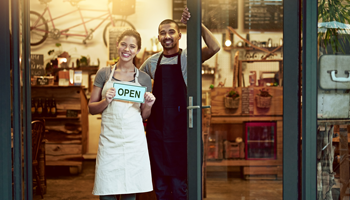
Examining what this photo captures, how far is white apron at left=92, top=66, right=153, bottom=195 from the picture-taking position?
2.29 metres

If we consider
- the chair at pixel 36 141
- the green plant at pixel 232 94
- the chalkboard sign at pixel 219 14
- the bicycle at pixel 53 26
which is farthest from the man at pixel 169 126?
the bicycle at pixel 53 26

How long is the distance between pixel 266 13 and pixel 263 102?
0.75 metres

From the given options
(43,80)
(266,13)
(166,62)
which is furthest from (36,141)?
(266,13)

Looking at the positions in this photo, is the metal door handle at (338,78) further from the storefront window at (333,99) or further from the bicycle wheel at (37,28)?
the bicycle wheel at (37,28)

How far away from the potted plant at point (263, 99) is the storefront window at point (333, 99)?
48 cm

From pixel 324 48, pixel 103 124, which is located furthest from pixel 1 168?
pixel 324 48

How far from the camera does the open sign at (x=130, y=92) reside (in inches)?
91.3

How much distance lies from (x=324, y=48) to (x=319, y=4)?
32cm

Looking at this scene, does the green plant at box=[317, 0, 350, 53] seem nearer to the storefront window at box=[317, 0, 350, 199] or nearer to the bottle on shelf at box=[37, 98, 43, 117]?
the storefront window at box=[317, 0, 350, 199]

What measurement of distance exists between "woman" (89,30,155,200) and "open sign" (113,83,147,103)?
0.13ft

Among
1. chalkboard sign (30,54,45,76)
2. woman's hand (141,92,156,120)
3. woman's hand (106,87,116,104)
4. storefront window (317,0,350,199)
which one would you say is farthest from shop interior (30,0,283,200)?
chalkboard sign (30,54,45,76)

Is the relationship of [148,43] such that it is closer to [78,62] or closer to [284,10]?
[78,62]

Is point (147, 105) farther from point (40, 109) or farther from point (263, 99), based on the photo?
point (40, 109)

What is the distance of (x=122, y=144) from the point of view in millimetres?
2320
